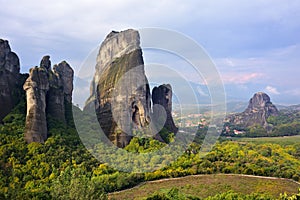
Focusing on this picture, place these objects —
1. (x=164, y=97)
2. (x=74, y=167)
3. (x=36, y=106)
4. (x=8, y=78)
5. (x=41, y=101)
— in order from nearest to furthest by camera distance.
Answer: (x=74, y=167) → (x=36, y=106) → (x=41, y=101) → (x=8, y=78) → (x=164, y=97)

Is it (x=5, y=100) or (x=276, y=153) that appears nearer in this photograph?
(x=5, y=100)

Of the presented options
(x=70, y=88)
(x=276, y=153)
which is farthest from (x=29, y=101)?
(x=276, y=153)

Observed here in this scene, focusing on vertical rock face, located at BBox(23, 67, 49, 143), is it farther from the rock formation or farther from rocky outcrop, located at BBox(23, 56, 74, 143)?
the rock formation

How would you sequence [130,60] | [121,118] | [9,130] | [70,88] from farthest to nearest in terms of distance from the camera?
[70,88], [130,60], [121,118], [9,130]

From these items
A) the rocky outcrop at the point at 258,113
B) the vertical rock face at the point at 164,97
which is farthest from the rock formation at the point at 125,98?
the rocky outcrop at the point at 258,113

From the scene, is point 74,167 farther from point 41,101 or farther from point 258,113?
point 258,113

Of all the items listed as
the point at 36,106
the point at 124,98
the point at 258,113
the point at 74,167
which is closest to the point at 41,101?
the point at 36,106

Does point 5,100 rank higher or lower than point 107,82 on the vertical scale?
lower

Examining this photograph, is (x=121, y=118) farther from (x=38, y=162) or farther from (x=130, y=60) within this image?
(x=38, y=162)
